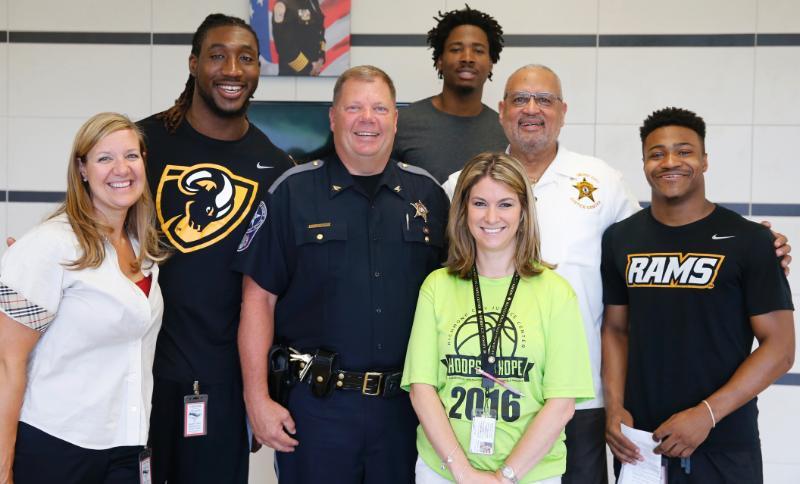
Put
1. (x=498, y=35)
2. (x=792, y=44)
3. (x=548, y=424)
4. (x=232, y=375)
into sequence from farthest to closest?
(x=792, y=44) < (x=498, y=35) < (x=232, y=375) < (x=548, y=424)

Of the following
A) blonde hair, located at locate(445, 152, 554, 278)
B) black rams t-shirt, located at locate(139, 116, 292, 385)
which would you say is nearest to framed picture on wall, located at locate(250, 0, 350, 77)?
black rams t-shirt, located at locate(139, 116, 292, 385)

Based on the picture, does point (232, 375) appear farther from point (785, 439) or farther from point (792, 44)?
point (792, 44)

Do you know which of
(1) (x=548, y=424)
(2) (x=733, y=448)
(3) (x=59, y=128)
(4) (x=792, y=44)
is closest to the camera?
(1) (x=548, y=424)

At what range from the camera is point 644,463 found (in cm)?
253

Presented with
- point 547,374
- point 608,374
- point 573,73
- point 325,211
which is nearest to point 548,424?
point 547,374

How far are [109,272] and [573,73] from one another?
315 cm

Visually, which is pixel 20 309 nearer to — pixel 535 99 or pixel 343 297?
pixel 343 297

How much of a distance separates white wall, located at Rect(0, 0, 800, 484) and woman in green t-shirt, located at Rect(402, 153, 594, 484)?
228cm

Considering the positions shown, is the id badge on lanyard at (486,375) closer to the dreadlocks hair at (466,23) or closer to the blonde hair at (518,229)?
the blonde hair at (518,229)

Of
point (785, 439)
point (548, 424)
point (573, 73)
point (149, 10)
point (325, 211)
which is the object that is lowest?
point (785, 439)

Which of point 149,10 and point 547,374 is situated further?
point 149,10

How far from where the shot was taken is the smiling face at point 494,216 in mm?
2285

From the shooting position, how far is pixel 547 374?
2.19 m

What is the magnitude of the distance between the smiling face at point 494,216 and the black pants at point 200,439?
1.17 metres
